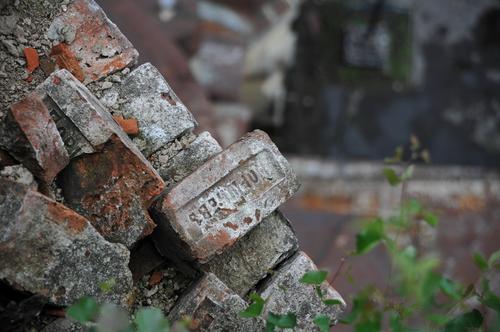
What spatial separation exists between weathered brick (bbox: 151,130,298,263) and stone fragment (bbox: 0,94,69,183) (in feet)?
0.94

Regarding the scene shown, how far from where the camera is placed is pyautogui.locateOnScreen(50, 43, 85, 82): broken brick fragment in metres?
1.98

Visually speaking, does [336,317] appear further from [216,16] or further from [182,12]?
[216,16]

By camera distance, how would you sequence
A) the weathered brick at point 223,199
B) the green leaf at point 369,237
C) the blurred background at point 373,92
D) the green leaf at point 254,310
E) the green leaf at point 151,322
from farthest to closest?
the blurred background at point 373,92 < the green leaf at point 369,237 < the weathered brick at point 223,199 < the green leaf at point 254,310 < the green leaf at point 151,322

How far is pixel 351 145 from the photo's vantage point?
19.5 ft

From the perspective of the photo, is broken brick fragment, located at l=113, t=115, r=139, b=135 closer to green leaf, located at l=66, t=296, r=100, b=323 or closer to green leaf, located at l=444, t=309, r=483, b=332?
green leaf, located at l=66, t=296, r=100, b=323

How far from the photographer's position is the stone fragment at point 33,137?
1.65m

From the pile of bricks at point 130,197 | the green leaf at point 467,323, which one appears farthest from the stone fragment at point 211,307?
the green leaf at point 467,323

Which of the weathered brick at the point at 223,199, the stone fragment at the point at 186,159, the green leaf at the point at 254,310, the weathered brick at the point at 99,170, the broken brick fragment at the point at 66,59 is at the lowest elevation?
the green leaf at the point at 254,310

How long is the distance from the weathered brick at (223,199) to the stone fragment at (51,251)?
17 cm

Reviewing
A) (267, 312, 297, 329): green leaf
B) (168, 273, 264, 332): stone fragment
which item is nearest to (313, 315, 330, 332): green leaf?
(267, 312, 297, 329): green leaf

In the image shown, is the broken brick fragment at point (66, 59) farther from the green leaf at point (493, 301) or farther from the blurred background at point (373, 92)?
the blurred background at point (373, 92)

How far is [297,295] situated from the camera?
1.95 meters

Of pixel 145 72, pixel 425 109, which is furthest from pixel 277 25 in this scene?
pixel 145 72

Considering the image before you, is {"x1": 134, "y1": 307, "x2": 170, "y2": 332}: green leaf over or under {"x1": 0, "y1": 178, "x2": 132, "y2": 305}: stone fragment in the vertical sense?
under
